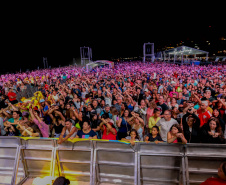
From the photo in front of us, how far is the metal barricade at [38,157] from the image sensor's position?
11.4 ft

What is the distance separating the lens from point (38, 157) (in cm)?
360

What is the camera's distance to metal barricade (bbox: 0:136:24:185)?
11.6 ft

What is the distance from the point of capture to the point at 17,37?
31.4 metres

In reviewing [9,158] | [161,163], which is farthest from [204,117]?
[9,158]

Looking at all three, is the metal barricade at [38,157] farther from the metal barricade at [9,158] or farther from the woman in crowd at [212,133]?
the woman in crowd at [212,133]

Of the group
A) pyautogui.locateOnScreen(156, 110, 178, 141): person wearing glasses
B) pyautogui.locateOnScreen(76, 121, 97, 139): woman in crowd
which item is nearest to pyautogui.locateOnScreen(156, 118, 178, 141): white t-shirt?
pyautogui.locateOnScreen(156, 110, 178, 141): person wearing glasses

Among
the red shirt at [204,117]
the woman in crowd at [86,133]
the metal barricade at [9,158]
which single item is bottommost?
the metal barricade at [9,158]

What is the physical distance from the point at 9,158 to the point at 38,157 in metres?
0.67

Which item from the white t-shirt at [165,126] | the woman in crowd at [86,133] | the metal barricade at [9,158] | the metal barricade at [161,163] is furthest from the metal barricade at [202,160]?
the metal barricade at [9,158]

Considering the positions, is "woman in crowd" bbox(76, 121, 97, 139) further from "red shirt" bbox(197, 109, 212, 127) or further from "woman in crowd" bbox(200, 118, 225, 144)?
"red shirt" bbox(197, 109, 212, 127)

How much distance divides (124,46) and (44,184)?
11805 cm

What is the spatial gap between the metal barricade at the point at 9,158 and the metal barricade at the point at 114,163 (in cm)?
176

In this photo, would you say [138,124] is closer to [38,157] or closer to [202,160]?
[202,160]

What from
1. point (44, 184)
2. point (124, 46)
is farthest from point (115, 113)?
point (124, 46)
